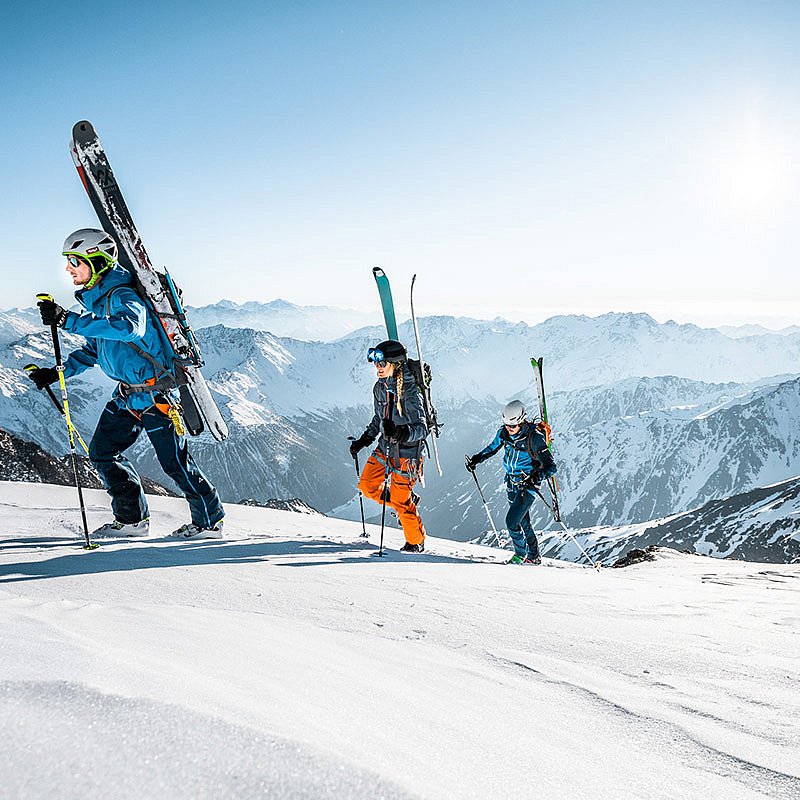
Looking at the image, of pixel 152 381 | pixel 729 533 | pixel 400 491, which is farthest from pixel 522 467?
pixel 729 533

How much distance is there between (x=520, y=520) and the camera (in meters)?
9.95

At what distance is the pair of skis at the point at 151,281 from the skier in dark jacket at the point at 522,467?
4.59 meters

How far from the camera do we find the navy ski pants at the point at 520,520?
32.0ft

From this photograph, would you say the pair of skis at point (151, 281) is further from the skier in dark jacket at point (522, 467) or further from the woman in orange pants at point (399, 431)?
the skier in dark jacket at point (522, 467)

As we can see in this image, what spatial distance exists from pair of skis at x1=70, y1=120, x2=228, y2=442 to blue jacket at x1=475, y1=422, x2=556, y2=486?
4.54 meters

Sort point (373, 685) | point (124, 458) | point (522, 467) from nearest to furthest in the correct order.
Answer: point (373, 685) < point (124, 458) < point (522, 467)

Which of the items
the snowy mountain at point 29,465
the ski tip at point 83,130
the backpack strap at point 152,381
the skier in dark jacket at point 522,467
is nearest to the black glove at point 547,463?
the skier in dark jacket at point 522,467

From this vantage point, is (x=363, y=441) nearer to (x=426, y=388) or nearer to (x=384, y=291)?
(x=426, y=388)

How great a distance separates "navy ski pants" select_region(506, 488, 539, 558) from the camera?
9766 millimetres

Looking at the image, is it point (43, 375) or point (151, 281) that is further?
point (151, 281)

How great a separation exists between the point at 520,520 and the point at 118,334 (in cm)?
701

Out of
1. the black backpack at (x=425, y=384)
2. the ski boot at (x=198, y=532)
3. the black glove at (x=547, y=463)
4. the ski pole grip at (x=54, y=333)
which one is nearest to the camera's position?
the ski pole grip at (x=54, y=333)

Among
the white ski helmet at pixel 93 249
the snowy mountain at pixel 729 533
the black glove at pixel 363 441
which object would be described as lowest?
the snowy mountain at pixel 729 533

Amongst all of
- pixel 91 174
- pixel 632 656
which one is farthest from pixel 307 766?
pixel 91 174
